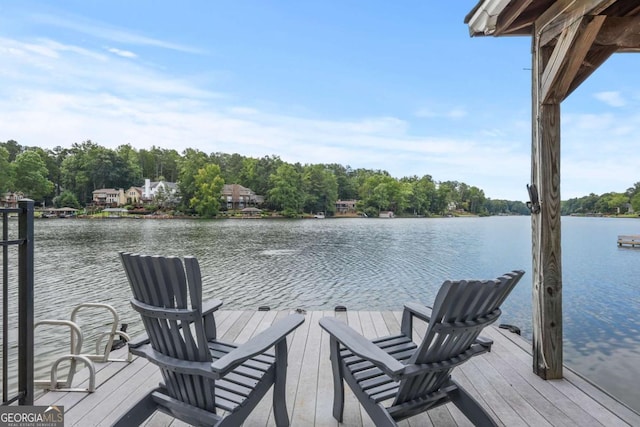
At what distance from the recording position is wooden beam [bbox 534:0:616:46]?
6.88 ft

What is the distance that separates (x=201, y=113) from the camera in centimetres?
7550

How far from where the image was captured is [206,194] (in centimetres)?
5888

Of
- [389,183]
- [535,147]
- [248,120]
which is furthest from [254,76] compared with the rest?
[535,147]

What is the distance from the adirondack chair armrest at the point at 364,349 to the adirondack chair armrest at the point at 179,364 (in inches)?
23.8

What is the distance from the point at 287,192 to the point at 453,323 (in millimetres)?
62369

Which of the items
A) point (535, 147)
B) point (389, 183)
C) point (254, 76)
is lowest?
point (535, 147)

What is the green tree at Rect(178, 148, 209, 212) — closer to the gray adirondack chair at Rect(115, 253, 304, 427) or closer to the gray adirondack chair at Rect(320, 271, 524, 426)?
the gray adirondack chair at Rect(115, 253, 304, 427)

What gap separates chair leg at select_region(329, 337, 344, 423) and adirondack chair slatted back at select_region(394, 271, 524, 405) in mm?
372

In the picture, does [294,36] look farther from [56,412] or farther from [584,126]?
[56,412]

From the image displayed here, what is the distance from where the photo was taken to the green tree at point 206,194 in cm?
5853

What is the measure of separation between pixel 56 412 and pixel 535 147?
3.29 meters

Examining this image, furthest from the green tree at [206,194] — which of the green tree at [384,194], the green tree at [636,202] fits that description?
the green tree at [636,202]

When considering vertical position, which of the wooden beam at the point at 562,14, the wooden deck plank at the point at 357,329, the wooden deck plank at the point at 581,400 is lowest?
the wooden deck plank at the point at 357,329

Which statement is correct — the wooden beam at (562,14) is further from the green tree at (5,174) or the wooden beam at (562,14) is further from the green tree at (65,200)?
the green tree at (65,200)
